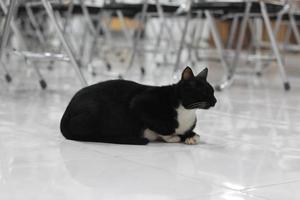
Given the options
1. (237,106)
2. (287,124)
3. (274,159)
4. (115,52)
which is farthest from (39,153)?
(115,52)

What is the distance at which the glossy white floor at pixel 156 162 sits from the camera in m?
1.13

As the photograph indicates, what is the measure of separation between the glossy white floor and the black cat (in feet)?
0.13

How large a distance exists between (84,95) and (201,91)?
0.36 metres

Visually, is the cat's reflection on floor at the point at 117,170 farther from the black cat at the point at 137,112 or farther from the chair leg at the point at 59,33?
the chair leg at the point at 59,33

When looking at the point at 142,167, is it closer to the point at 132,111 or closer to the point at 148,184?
the point at 148,184

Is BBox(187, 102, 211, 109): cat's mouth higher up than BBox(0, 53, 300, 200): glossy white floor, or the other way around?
BBox(187, 102, 211, 109): cat's mouth

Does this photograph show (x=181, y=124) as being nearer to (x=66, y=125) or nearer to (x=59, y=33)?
(x=66, y=125)

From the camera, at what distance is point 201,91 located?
62.9 inches

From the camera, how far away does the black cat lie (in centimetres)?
160

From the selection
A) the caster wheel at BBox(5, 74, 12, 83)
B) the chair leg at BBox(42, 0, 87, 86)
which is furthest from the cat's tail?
the caster wheel at BBox(5, 74, 12, 83)

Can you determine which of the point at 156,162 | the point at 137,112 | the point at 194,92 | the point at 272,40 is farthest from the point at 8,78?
the point at 156,162

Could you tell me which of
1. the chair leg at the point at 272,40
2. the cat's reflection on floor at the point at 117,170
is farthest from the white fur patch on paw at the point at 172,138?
the chair leg at the point at 272,40

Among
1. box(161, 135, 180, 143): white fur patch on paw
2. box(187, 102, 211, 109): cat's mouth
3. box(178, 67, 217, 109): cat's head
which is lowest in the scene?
box(161, 135, 180, 143): white fur patch on paw

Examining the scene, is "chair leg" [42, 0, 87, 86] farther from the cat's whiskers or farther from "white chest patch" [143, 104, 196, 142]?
the cat's whiskers
